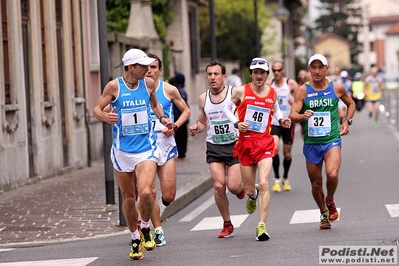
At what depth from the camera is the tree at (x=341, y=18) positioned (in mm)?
143500

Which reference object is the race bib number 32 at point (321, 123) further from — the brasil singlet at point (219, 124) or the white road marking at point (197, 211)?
the white road marking at point (197, 211)

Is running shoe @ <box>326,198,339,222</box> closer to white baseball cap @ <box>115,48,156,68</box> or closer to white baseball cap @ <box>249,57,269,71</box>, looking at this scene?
white baseball cap @ <box>249,57,269,71</box>

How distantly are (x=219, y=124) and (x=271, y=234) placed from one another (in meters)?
1.30

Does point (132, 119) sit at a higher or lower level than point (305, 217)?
higher

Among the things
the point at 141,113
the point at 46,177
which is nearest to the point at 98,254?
the point at 141,113

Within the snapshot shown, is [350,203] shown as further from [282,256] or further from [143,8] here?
[143,8]

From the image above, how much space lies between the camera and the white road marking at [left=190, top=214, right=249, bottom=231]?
12562 millimetres

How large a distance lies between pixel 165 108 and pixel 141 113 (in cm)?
137

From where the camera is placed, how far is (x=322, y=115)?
11.3 meters

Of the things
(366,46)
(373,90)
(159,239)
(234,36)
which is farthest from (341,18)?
(159,239)

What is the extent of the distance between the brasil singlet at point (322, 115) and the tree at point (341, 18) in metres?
133

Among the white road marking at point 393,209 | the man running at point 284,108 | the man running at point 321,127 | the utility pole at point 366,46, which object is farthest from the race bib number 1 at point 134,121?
the utility pole at point 366,46

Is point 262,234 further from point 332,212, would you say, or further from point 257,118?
point 257,118

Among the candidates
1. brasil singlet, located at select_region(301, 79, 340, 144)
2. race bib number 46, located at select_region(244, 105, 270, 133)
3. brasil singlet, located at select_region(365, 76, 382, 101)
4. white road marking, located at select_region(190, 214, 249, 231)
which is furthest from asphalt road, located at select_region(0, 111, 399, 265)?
brasil singlet, located at select_region(365, 76, 382, 101)
